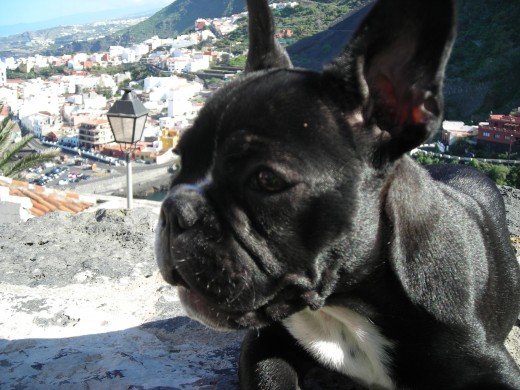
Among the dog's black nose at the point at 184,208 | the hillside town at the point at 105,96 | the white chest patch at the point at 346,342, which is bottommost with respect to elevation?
the hillside town at the point at 105,96

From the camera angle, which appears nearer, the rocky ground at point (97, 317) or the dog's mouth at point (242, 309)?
the dog's mouth at point (242, 309)

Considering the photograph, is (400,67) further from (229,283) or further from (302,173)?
(229,283)

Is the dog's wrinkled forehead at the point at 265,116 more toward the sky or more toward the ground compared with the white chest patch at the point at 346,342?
more toward the sky

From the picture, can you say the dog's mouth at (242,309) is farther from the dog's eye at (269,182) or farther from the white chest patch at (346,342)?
the dog's eye at (269,182)

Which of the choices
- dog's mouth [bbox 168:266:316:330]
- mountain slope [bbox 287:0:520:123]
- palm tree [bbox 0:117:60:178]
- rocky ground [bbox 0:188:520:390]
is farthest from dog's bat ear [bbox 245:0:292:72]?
mountain slope [bbox 287:0:520:123]

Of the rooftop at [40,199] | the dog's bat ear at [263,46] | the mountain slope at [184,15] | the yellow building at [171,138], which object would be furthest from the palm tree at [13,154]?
the mountain slope at [184,15]

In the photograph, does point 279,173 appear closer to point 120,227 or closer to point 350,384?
point 350,384

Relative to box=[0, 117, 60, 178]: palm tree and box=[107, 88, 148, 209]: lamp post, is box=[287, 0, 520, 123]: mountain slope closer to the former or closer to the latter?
box=[0, 117, 60, 178]: palm tree
